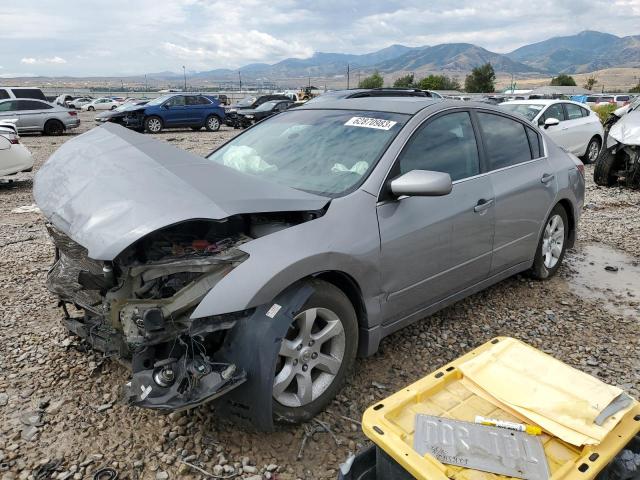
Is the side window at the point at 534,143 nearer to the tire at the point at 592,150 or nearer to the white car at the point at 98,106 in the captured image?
the tire at the point at 592,150

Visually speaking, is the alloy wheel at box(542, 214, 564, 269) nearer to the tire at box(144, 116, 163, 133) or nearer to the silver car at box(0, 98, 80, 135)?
the tire at box(144, 116, 163, 133)

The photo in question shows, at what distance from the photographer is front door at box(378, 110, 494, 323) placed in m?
2.93

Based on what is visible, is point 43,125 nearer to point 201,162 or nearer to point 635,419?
point 201,162

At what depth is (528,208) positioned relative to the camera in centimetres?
401

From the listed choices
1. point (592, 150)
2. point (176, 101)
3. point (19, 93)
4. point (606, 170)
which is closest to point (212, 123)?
point (176, 101)

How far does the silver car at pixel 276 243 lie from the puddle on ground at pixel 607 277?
4.27 feet

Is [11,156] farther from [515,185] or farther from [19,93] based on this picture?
[19,93]

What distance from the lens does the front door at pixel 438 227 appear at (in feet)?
9.61

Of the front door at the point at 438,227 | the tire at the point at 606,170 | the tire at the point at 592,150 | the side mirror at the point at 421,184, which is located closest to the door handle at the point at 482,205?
the front door at the point at 438,227

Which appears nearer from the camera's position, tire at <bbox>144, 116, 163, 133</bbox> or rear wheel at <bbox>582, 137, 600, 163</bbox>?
rear wheel at <bbox>582, 137, 600, 163</bbox>

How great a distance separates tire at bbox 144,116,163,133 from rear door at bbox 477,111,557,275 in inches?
698

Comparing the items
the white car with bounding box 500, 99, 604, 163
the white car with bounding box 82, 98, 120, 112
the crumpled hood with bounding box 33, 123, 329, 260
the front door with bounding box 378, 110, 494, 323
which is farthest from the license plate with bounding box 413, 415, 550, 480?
the white car with bounding box 82, 98, 120, 112

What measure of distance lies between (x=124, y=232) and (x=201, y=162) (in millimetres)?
785

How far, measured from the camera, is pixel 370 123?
332 centimetres
